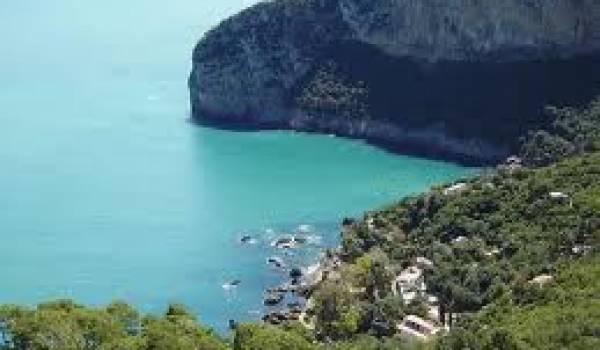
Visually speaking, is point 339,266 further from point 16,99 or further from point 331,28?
point 16,99

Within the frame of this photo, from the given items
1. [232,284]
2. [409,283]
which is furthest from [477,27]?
[409,283]

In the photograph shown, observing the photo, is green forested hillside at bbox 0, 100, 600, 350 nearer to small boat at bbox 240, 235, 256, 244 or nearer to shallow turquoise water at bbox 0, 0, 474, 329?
small boat at bbox 240, 235, 256, 244

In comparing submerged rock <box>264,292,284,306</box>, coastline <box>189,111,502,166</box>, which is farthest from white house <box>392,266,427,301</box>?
coastline <box>189,111,502,166</box>

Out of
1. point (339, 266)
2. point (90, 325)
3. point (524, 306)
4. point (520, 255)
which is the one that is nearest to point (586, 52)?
point (339, 266)

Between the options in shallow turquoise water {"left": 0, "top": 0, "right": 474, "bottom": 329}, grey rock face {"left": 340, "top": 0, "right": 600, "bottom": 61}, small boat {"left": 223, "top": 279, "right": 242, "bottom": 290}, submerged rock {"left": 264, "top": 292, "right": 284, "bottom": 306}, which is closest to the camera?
submerged rock {"left": 264, "top": 292, "right": 284, "bottom": 306}

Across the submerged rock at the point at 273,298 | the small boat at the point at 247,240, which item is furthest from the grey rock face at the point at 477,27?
the submerged rock at the point at 273,298

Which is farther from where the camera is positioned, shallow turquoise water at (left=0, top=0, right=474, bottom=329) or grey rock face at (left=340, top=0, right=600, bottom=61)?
grey rock face at (left=340, top=0, right=600, bottom=61)

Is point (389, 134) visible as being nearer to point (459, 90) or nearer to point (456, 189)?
point (459, 90)
